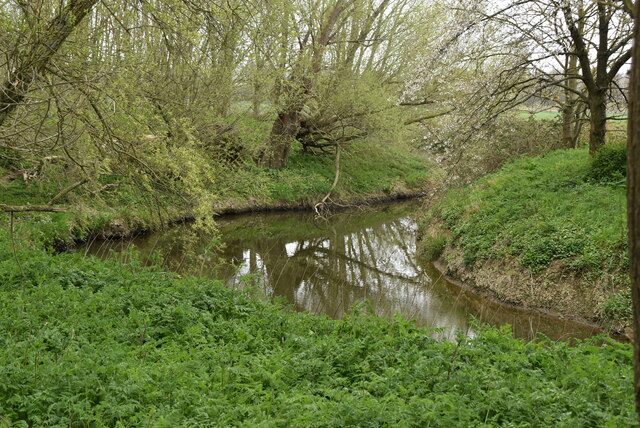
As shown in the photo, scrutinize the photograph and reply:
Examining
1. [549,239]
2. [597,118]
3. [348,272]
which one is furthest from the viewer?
[348,272]

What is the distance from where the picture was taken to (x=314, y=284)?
38.2 ft

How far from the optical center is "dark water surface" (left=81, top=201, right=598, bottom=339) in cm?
917

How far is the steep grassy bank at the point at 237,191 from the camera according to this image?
32.2 feet

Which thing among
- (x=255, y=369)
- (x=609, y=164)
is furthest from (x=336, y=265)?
(x=255, y=369)

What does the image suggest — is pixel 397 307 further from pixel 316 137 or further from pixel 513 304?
pixel 316 137

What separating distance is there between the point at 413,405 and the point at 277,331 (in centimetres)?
269

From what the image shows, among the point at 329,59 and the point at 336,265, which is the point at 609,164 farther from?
the point at 329,59

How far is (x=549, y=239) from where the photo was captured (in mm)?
10016

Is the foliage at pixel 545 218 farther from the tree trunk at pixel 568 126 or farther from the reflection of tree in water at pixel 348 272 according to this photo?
the tree trunk at pixel 568 126

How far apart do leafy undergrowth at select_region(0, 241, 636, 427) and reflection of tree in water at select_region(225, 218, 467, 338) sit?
268 centimetres

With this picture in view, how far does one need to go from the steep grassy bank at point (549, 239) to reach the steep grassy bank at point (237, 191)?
5.46 metres

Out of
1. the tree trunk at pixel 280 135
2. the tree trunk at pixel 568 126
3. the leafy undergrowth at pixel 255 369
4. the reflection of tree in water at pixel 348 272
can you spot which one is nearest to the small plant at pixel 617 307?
the reflection of tree in water at pixel 348 272

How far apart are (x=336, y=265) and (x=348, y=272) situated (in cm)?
74

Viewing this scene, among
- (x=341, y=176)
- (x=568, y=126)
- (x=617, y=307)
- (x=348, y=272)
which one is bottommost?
(x=348, y=272)
